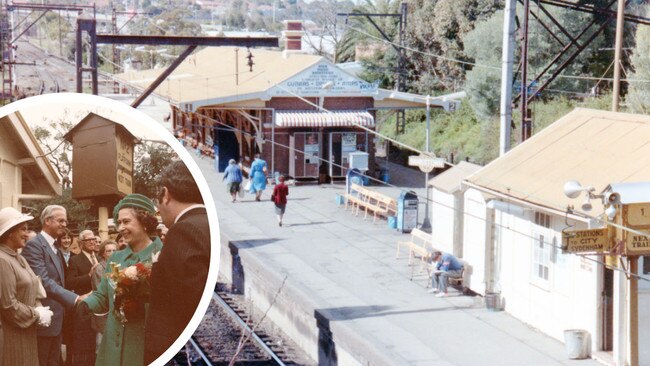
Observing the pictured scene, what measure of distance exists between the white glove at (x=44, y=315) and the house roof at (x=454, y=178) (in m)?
13.5

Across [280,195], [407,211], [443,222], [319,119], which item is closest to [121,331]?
[443,222]

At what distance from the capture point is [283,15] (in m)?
190

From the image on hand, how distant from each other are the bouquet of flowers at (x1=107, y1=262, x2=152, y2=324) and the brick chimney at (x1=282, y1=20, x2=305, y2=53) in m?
30.9

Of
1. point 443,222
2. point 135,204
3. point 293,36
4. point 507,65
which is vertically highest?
point 293,36

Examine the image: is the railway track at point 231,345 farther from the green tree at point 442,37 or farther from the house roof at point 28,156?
the green tree at point 442,37

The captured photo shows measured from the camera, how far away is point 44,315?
5789mm

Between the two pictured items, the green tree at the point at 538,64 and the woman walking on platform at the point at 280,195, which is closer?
the woman walking on platform at the point at 280,195

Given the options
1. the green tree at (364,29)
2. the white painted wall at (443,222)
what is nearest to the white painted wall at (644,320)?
the white painted wall at (443,222)

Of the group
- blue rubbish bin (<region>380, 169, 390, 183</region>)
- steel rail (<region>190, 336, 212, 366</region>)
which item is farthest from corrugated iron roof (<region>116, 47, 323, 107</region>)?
steel rail (<region>190, 336, 212, 366</region>)

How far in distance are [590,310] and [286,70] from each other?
18.3 meters

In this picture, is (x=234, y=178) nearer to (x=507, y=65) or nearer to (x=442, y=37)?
(x=507, y=65)

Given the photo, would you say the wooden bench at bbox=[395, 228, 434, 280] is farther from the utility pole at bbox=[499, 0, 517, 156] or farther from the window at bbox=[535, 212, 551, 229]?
the window at bbox=[535, 212, 551, 229]

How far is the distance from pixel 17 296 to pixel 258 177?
21.7 metres

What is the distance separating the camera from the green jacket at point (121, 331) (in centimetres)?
584
